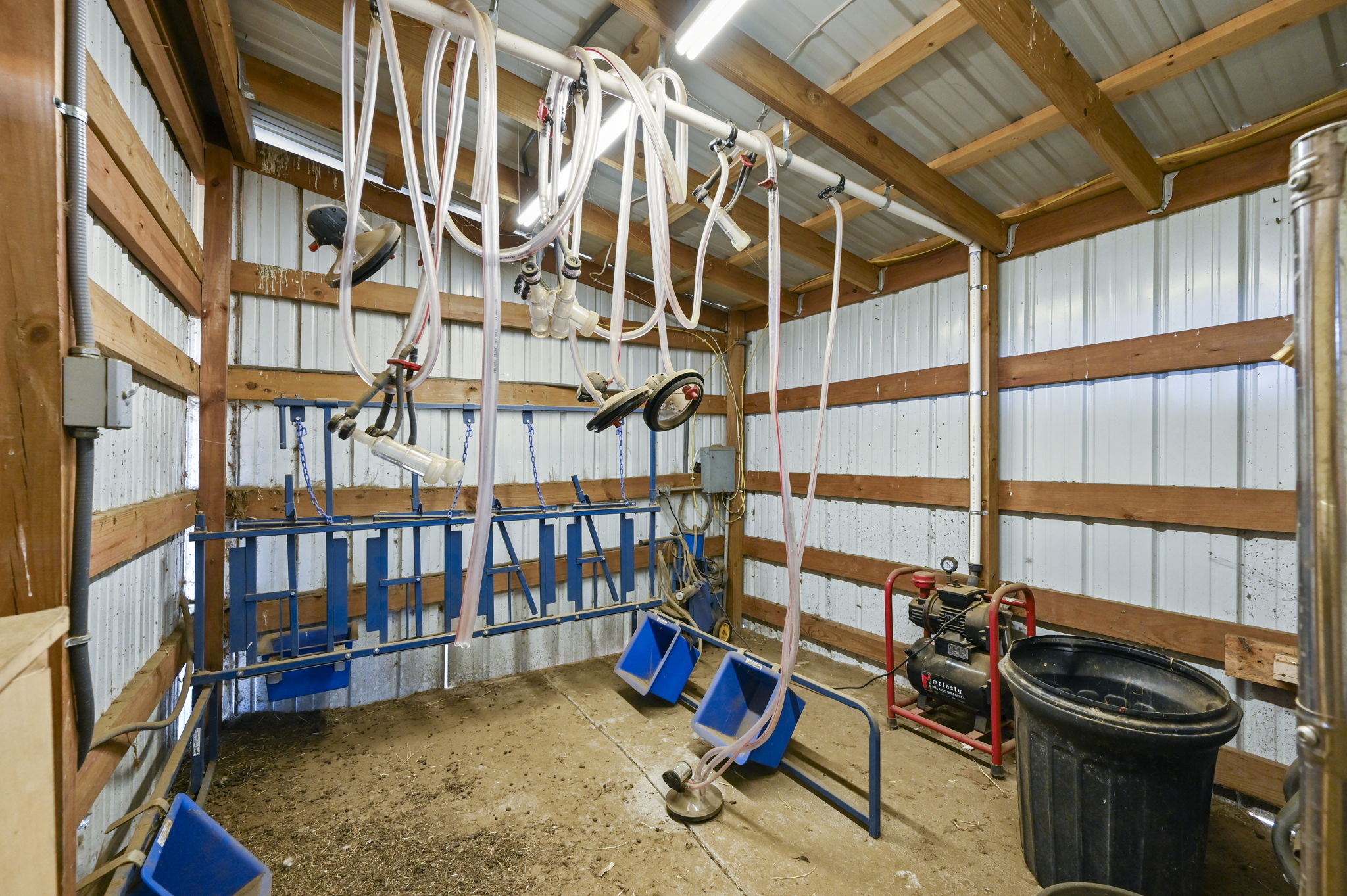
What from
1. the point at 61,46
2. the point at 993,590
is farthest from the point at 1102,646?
the point at 61,46

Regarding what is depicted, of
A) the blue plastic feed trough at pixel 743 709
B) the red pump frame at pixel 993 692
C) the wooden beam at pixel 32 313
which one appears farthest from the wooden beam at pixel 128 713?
the red pump frame at pixel 993 692

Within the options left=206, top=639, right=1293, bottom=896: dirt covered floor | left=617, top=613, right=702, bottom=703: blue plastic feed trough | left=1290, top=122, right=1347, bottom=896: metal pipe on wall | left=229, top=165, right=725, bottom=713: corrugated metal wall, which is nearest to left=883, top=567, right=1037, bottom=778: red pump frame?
left=206, top=639, right=1293, bottom=896: dirt covered floor

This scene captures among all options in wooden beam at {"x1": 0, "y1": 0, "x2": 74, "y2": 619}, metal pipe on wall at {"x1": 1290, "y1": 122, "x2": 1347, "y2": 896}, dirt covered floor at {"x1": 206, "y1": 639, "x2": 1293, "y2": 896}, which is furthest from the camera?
dirt covered floor at {"x1": 206, "y1": 639, "x2": 1293, "y2": 896}

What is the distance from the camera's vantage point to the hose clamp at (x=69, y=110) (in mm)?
904

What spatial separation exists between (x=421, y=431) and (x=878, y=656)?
129 inches

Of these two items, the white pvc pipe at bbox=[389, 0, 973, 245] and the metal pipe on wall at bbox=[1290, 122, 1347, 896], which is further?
the white pvc pipe at bbox=[389, 0, 973, 245]

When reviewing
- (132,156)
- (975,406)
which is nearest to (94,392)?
(132,156)

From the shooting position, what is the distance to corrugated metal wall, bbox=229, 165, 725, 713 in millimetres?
2949

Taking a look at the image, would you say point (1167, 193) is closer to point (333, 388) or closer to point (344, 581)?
point (344, 581)

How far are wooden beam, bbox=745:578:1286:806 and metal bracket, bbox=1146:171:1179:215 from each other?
2.26m

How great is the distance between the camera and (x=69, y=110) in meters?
0.91

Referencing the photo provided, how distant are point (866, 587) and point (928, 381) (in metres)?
1.43

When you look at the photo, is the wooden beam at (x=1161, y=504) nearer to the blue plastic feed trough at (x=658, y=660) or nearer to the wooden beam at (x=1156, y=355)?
the wooden beam at (x=1156, y=355)

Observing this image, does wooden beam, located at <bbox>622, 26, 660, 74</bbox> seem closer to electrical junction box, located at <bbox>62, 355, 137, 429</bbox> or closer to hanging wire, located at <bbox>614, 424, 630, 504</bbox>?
electrical junction box, located at <bbox>62, 355, 137, 429</bbox>
